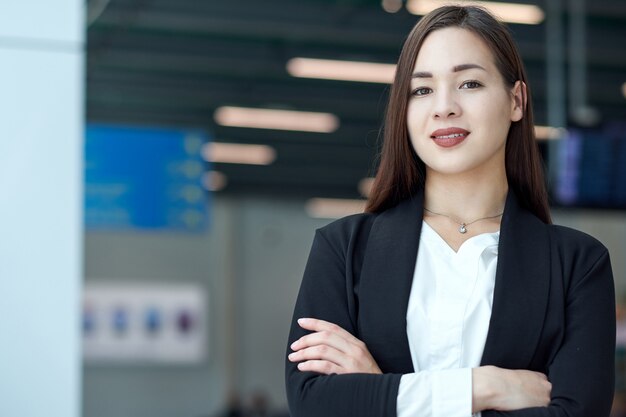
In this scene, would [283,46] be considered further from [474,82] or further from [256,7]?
[474,82]

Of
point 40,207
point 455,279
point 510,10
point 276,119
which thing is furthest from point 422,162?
point 276,119

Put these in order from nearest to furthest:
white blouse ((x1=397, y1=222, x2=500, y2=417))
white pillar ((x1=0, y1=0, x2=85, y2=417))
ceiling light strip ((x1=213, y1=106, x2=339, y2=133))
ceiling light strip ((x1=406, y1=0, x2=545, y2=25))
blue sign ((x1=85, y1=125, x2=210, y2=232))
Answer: white blouse ((x1=397, y1=222, x2=500, y2=417)) < white pillar ((x1=0, y1=0, x2=85, y2=417)) < ceiling light strip ((x1=406, y1=0, x2=545, y2=25)) < blue sign ((x1=85, y1=125, x2=210, y2=232)) < ceiling light strip ((x1=213, y1=106, x2=339, y2=133))

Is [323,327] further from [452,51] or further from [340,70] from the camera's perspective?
[340,70]

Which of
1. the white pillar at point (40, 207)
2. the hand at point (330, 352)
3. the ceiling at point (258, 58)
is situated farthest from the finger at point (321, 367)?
the ceiling at point (258, 58)

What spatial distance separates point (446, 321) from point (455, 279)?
0.08m

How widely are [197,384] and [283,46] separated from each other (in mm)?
9025

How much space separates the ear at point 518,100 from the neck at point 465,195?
0.10 meters

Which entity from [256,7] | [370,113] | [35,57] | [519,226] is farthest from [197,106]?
[519,226]

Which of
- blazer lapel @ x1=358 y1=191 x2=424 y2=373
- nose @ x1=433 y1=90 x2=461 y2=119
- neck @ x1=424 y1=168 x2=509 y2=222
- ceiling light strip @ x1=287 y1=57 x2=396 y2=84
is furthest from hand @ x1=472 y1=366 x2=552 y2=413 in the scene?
ceiling light strip @ x1=287 y1=57 x2=396 y2=84

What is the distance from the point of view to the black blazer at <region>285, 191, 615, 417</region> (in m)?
1.74

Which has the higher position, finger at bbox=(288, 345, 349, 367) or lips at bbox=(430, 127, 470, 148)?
lips at bbox=(430, 127, 470, 148)

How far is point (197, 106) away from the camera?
45.9 ft

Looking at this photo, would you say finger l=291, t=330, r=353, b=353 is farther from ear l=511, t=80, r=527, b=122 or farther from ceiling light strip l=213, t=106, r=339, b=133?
ceiling light strip l=213, t=106, r=339, b=133

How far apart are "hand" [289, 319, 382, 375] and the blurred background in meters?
0.44
